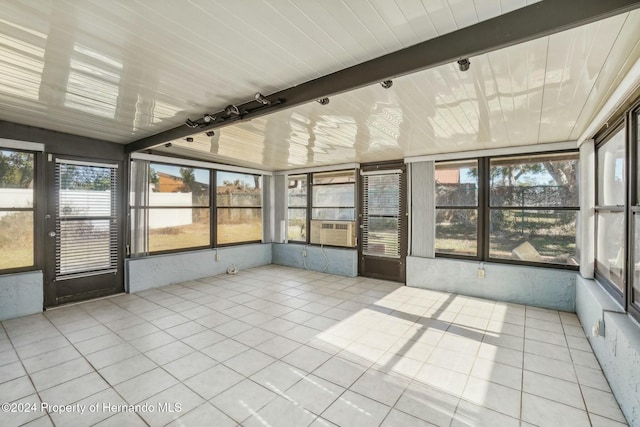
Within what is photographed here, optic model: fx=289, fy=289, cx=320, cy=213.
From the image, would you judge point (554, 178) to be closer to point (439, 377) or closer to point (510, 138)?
point (510, 138)

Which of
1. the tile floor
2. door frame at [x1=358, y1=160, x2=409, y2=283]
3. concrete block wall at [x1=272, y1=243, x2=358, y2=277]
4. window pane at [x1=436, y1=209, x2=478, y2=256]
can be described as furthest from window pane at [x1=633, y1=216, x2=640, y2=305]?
concrete block wall at [x1=272, y1=243, x2=358, y2=277]

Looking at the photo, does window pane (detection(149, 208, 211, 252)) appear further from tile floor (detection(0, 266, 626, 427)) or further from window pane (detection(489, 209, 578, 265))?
window pane (detection(489, 209, 578, 265))

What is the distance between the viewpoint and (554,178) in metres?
4.19

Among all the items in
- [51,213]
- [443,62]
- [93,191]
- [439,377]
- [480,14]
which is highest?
[480,14]

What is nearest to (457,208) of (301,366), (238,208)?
(301,366)

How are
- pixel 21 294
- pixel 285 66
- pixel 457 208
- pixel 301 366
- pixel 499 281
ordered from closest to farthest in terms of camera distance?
pixel 285 66 < pixel 301 366 < pixel 21 294 < pixel 499 281 < pixel 457 208

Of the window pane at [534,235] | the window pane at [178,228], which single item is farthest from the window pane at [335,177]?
the window pane at [534,235]

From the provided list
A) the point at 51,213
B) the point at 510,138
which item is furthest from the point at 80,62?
the point at 510,138

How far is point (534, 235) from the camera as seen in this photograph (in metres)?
4.31

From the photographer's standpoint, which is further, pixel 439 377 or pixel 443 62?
pixel 439 377

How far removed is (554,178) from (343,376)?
410cm

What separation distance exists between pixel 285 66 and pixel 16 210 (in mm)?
4092

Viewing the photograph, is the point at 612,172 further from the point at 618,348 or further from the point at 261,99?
the point at 261,99

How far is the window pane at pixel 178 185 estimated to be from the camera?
5.07 meters
